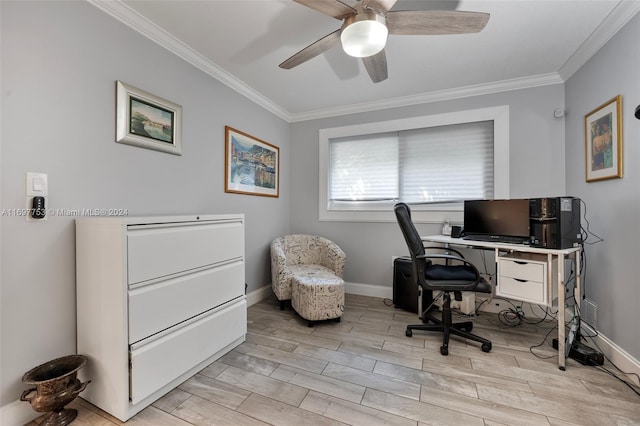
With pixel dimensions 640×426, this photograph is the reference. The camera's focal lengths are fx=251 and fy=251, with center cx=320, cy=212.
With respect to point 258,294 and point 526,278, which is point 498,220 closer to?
point 526,278

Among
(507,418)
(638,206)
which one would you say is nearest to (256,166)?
(507,418)

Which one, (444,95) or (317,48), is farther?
(444,95)

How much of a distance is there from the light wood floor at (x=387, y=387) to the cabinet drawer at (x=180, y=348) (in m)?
0.12

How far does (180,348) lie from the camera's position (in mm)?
1558

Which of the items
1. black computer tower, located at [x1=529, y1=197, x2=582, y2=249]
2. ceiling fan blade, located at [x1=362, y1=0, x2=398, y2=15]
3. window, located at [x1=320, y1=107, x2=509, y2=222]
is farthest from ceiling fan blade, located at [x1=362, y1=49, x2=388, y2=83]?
black computer tower, located at [x1=529, y1=197, x2=582, y2=249]

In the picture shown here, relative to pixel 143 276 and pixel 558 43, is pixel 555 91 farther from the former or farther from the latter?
pixel 143 276

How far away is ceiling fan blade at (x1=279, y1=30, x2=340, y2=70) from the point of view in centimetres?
156

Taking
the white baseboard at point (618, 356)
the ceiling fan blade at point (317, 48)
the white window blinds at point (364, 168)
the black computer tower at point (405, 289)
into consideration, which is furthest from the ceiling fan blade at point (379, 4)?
the white baseboard at point (618, 356)

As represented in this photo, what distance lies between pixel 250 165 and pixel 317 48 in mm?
1558

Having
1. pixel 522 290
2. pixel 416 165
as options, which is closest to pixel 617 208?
pixel 522 290

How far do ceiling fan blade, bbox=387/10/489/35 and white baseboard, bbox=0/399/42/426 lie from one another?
2799 mm

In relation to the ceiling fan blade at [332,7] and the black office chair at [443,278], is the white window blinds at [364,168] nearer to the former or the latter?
the black office chair at [443,278]

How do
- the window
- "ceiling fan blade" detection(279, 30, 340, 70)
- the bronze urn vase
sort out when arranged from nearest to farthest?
the bronze urn vase
"ceiling fan blade" detection(279, 30, 340, 70)
the window

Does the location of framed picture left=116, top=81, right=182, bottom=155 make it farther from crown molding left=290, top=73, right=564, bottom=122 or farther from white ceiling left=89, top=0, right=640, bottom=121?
crown molding left=290, top=73, right=564, bottom=122
